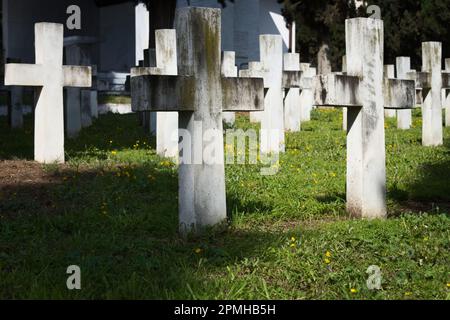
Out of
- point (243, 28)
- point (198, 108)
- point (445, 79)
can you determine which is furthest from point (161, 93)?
point (243, 28)

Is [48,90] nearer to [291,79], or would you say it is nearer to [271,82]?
[271,82]

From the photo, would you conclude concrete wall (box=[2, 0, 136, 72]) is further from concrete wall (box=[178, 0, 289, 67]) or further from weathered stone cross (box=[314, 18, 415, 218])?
weathered stone cross (box=[314, 18, 415, 218])

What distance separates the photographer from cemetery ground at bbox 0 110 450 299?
4812mm

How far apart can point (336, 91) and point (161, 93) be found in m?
1.56

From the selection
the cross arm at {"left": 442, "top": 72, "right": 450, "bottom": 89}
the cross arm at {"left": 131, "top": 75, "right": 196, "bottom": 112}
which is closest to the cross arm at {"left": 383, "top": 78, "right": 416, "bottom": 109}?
the cross arm at {"left": 131, "top": 75, "right": 196, "bottom": 112}

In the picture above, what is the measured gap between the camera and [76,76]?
10586mm

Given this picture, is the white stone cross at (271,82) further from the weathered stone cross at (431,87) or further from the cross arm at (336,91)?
the cross arm at (336,91)

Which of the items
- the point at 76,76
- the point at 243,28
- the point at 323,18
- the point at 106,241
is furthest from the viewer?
the point at 243,28

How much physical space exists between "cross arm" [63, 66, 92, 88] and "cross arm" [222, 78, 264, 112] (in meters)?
4.24

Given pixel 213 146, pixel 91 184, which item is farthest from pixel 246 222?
pixel 91 184

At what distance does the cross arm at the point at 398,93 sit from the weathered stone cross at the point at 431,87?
4843mm

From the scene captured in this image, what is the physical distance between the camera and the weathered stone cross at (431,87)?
12398 millimetres

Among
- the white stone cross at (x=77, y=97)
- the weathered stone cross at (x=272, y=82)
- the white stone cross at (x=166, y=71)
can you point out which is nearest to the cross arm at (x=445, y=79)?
the weathered stone cross at (x=272, y=82)

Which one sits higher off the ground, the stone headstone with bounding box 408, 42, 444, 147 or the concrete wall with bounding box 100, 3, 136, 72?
the concrete wall with bounding box 100, 3, 136, 72
